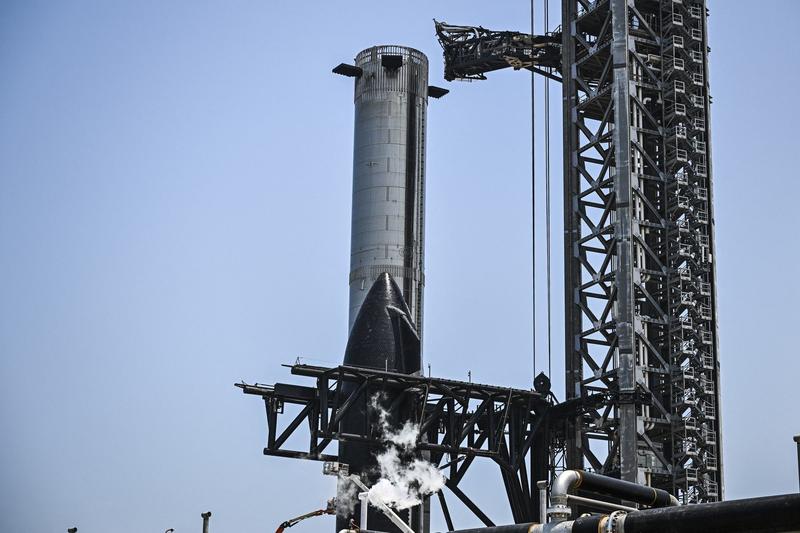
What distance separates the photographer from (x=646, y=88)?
197ft

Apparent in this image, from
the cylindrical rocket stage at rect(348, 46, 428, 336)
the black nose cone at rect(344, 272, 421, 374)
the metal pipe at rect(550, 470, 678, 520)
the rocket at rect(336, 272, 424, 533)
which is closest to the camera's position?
the metal pipe at rect(550, 470, 678, 520)

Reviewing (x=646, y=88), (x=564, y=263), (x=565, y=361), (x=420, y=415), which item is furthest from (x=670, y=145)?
(x=420, y=415)

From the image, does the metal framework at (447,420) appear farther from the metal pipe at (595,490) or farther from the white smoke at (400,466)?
the metal pipe at (595,490)

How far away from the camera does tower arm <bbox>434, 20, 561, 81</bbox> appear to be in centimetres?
6606

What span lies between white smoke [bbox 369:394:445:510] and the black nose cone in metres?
2.68

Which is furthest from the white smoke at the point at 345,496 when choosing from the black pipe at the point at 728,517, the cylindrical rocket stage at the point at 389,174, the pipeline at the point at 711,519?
the black pipe at the point at 728,517

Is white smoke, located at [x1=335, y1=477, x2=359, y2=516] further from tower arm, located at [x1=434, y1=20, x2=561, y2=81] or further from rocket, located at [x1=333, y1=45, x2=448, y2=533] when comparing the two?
tower arm, located at [x1=434, y1=20, x2=561, y2=81]

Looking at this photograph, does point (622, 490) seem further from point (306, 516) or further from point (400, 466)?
point (400, 466)

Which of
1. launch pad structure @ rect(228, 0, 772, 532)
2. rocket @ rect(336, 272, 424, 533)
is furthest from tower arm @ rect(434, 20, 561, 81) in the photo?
rocket @ rect(336, 272, 424, 533)

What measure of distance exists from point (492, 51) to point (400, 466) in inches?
915

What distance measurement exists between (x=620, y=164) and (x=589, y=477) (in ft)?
127

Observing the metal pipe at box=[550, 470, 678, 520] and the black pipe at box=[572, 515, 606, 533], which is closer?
the black pipe at box=[572, 515, 606, 533]

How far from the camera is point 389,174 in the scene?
60.5 meters

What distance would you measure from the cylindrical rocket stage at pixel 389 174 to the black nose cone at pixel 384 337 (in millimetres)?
2324
